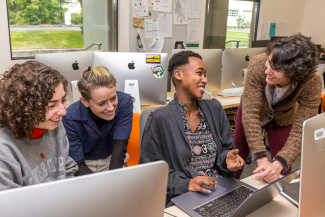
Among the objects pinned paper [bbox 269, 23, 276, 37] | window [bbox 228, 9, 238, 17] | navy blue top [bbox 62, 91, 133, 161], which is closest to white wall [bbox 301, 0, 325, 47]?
pinned paper [bbox 269, 23, 276, 37]

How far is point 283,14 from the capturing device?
5.17 metres

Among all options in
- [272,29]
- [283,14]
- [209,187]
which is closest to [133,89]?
[209,187]

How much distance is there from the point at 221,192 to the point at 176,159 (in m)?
0.28

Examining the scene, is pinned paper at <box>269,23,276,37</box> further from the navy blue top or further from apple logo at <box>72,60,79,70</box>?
the navy blue top

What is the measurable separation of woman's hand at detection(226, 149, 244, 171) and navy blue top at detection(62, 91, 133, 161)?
56 cm

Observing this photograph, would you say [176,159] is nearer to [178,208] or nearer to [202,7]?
[178,208]

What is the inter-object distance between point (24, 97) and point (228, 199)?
802mm

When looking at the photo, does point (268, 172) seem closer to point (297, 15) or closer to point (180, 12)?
point (180, 12)

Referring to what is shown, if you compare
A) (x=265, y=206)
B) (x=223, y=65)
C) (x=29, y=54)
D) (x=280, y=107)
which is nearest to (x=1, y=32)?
(x=29, y=54)

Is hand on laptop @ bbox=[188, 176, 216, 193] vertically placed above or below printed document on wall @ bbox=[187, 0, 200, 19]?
below

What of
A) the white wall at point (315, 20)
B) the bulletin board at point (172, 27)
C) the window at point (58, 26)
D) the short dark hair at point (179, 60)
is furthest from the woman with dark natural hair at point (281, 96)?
the white wall at point (315, 20)

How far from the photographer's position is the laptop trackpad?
3.56ft

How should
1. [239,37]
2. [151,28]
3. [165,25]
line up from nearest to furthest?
[151,28] → [165,25] → [239,37]

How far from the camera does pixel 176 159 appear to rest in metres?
1.37
